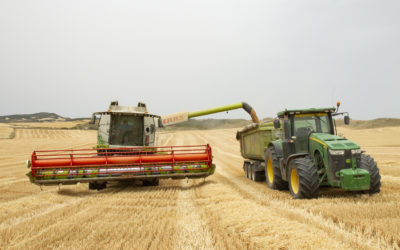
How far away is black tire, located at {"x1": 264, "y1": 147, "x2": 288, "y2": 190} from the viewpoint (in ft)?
24.5

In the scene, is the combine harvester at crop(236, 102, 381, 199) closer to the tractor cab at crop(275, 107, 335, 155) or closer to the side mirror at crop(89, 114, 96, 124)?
the tractor cab at crop(275, 107, 335, 155)

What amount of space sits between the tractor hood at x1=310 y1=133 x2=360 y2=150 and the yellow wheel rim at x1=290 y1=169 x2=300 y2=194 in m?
0.87

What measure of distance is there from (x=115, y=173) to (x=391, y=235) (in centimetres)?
610

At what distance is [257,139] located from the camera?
9.76 metres

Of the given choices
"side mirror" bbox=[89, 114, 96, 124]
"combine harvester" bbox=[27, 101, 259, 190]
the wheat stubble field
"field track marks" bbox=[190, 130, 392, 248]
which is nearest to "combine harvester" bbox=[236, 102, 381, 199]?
the wheat stubble field

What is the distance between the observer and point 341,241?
11.2ft

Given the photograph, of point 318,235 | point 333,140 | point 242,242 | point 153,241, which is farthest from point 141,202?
point 333,140

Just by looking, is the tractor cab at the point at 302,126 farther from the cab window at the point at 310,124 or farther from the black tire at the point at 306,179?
the black tire at the point at 306,179

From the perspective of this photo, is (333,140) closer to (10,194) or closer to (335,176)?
(335,176)

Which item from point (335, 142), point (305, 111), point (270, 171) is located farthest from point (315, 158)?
point (270, 171)

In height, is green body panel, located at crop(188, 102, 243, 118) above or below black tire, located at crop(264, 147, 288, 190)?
above

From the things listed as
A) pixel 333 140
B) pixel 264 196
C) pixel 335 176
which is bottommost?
pixel 264 196

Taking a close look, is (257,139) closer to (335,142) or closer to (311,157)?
(311,157)

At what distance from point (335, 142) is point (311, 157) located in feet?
2.50
